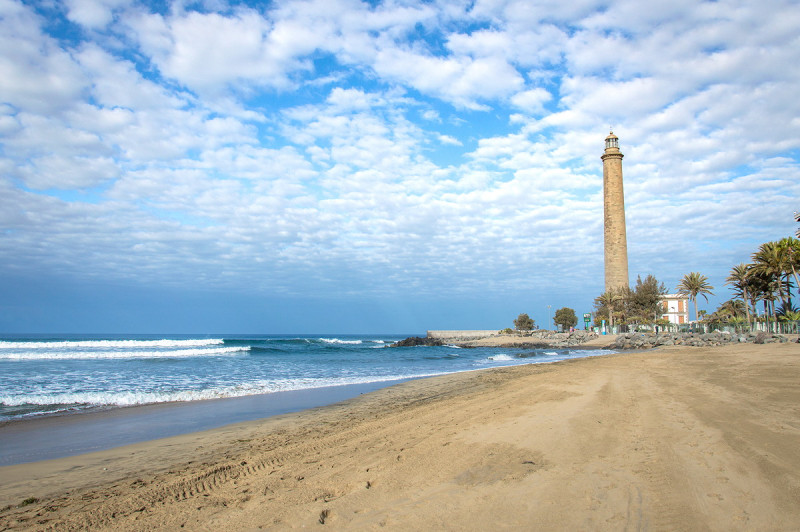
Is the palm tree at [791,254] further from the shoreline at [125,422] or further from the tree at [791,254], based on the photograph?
the shoreline at [125,422]

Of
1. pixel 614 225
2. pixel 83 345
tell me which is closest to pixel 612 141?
pixel 614 225

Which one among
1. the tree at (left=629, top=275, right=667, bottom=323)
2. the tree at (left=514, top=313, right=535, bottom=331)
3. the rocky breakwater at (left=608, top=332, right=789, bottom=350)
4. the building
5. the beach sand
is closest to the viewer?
the beach sand

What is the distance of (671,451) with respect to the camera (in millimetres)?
5215

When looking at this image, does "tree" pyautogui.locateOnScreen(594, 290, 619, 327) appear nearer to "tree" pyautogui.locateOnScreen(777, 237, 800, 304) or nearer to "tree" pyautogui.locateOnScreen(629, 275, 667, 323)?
"tree" pyautogui.locateOnScreen(629, 275, 667, 323)

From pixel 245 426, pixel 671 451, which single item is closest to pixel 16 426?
pixel 245 426

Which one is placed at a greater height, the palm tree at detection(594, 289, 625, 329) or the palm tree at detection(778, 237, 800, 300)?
the palm tree at detection(778, 237, 800, 300)

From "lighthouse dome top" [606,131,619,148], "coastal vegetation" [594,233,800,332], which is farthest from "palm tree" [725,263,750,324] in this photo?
"lighthouse dome top" [606,131,619,148]

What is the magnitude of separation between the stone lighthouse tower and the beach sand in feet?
197

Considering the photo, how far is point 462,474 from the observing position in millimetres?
4707

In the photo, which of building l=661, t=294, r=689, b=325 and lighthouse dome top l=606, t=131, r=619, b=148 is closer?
lighthouse dome top l=606, t=131, r=619, b=148

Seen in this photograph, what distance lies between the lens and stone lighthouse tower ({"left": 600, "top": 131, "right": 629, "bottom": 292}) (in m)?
63.8

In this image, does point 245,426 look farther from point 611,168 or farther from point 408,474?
point 611,168

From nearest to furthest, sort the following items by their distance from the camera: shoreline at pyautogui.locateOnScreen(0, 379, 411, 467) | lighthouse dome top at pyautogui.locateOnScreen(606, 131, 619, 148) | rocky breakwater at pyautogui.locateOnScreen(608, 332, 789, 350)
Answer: shoreline at pyautogui.locateOnScreen(0, 379, 411, 467) < rocky breakwater at pyautogui.locateOnScreen(608, 332, 789, 350) < lighthouse dome top at pyautogui.locateOnScreen(606, 131, 619, 148)

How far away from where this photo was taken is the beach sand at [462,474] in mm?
3697
